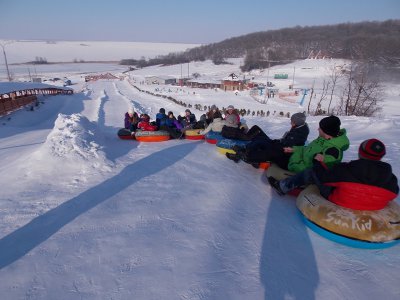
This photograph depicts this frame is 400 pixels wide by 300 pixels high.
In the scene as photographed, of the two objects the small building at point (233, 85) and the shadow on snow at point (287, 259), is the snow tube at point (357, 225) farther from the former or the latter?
the small building at point (233, 85)

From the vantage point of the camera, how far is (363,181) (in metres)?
3.18

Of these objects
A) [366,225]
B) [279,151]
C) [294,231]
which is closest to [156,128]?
[279,151]

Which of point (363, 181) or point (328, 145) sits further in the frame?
point (328, 145)

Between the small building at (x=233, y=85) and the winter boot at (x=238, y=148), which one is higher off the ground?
the winter boot at (x=238, y=148)

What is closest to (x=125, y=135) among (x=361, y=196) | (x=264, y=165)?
(x=264, y=165)

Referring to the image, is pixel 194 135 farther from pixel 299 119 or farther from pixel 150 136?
pixel 299 119

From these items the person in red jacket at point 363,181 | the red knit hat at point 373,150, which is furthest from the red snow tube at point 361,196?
the red knit hat at point 373,150

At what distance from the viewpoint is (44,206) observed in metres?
3.86

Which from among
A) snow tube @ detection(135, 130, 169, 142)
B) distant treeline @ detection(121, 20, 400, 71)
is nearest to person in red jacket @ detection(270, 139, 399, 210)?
snow tube @ detection(135, 130, 169, 142)

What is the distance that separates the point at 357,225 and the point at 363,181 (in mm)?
506

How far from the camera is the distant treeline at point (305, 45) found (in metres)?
59.0

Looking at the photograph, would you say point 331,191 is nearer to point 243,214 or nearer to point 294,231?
point 294,231

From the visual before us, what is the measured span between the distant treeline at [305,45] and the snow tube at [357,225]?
49.2m

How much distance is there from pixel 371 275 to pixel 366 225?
0.54 meters
